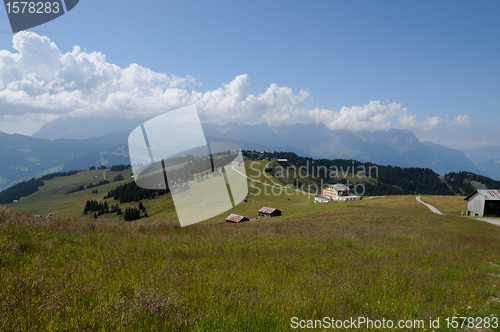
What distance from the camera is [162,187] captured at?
6.32 m

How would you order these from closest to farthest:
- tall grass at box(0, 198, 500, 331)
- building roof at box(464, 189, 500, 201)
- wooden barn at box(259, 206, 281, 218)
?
tall grass at box(0, 198, 500, 331), building roof at box(464, 189, 500, 201), wooden barn at box(259, 206, 281, 218)

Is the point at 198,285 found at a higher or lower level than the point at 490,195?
higher

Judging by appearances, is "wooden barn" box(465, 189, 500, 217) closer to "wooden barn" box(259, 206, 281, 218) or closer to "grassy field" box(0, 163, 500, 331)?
"wooden barn" box(259, 206, 281, 218)

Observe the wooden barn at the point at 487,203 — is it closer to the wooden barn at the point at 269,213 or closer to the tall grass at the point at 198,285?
the wooden barn at the point at 269,213

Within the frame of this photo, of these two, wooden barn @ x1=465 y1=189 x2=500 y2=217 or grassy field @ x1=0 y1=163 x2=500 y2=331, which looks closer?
grassy field @ x1=0 y1=163 x2=500 y2=331

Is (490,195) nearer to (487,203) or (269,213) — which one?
(487,203)

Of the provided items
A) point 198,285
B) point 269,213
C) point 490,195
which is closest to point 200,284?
point 198,285

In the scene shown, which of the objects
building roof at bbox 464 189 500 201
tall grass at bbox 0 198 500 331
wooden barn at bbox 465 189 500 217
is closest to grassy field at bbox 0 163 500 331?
tall grass at bbox 0 198 500 331

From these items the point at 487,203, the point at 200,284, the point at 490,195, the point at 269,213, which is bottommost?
the point at 269,213

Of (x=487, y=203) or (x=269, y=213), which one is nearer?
(x=487, y=203)

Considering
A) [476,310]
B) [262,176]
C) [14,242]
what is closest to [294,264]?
[476,310]

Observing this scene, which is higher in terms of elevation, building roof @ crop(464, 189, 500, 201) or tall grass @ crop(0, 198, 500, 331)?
tall grass @ crop(0, 198, 500, 331)

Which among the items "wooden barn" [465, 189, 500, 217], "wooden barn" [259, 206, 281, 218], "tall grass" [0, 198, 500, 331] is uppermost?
"tall grass" [0, 198, 500, 331]

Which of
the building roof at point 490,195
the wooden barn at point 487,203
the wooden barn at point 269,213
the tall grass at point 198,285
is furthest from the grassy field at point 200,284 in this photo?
the wooden barn at point 269,213
